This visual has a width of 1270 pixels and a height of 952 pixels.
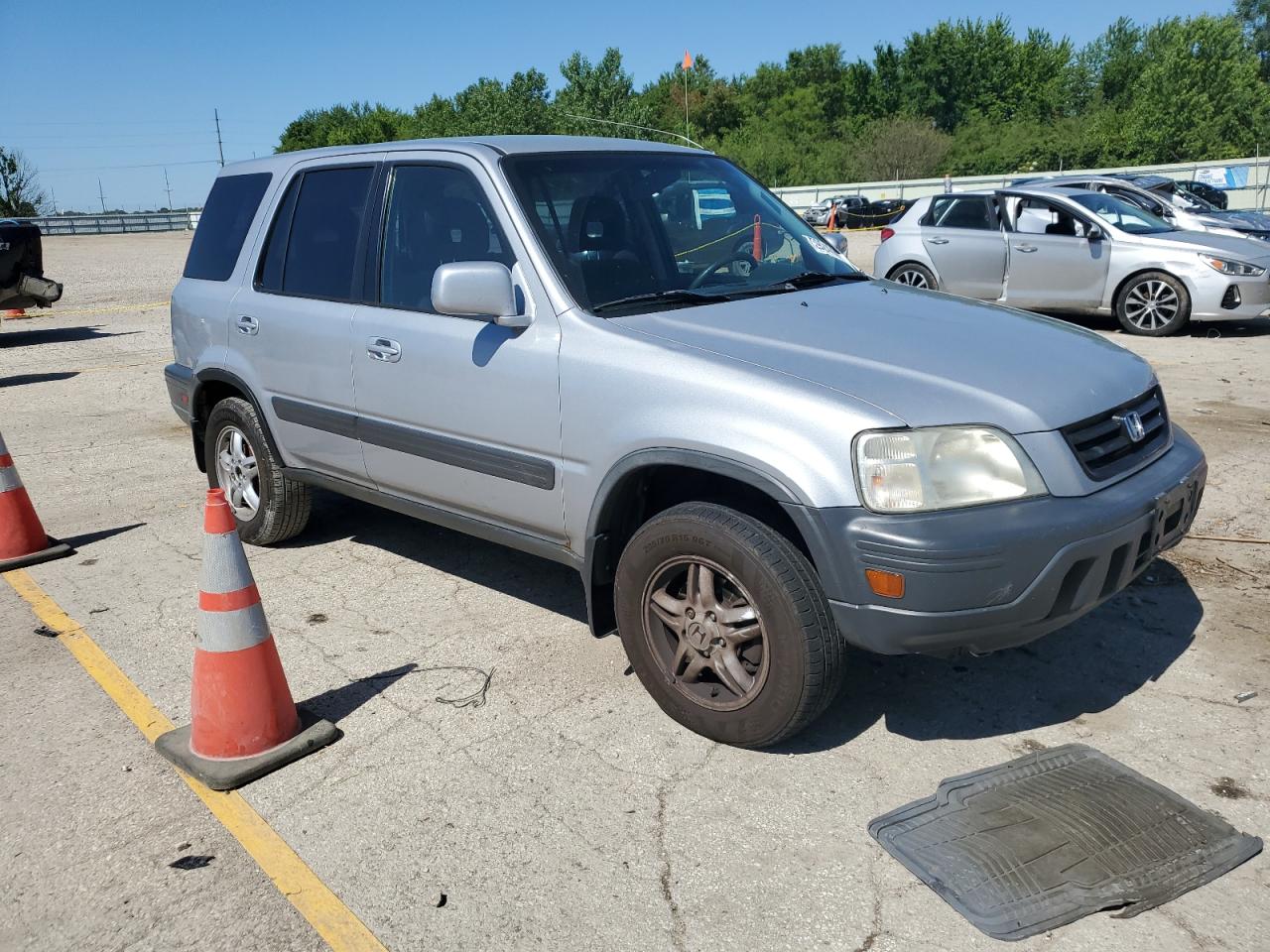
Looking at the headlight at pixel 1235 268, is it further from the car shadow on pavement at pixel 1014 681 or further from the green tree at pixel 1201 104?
the green tree at pixel 1201 104

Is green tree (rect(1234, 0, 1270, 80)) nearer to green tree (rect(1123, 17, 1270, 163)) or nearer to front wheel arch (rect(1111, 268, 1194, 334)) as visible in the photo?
green tree (rect(1123, 17, 1270, 163))

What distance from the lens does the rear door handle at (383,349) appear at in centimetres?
419

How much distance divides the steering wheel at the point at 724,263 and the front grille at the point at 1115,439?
1.48m

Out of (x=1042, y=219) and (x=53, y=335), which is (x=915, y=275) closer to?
(x=1042, y=219)

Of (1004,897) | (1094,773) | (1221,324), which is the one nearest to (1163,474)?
(1094,773)

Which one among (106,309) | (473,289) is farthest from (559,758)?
(106,309)

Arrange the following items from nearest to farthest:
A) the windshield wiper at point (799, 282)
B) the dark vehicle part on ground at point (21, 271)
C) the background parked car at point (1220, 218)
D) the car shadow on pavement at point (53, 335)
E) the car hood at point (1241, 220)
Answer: the windshield wiper at point (799, 282) → the dark vehicle part on ground at point (21, 271) → the car shadow on pavement at point (53, 335) → the background parked car at point (1220, 218) → the car hood at point (1241, 220)

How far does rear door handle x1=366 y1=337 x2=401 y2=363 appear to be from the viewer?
4191mm

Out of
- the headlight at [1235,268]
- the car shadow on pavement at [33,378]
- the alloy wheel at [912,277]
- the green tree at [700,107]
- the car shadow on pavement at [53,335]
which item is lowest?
the car shadow on pavement at [33,378]

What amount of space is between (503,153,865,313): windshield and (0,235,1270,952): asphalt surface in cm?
145

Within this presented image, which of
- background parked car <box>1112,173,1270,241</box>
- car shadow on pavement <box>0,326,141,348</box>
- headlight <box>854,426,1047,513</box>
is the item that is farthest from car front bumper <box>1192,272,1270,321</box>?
car shadow on pavement <box>0,326,141,348</box>

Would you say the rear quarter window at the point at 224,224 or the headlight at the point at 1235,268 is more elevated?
the rear quarter window at the point at 224,224

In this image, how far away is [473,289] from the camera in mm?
3535

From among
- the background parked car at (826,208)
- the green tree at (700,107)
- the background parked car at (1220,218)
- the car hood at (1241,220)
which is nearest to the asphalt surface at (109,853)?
the background parked car at (1220,218)
